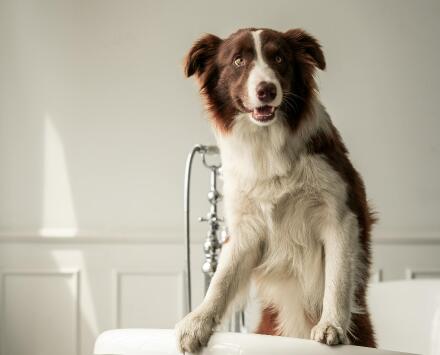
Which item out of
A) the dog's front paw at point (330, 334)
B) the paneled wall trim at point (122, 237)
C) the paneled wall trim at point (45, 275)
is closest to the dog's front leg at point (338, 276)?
the dog's front paw at point (330, 334)

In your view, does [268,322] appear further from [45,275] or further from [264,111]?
[45,275]

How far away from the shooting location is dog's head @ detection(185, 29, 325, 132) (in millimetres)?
1521

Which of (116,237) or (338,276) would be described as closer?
(338,276)

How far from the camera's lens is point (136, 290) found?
11.3 feet

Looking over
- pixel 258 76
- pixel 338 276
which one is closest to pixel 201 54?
pixel 258 76

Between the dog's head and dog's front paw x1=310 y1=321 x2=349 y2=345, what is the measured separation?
1.63 ft

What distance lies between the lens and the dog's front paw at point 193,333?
4.86 ft

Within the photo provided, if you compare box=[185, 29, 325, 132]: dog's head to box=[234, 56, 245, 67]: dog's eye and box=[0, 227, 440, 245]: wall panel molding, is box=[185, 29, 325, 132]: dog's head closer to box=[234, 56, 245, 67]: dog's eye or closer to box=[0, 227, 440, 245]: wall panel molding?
box=[234, 56, 245, 67]: dog's eye

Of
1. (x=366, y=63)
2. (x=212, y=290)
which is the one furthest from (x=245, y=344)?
(x=366, y=63)

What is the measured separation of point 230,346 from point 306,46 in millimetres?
772

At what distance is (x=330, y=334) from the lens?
143cm

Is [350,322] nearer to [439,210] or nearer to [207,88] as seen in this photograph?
[207,88]

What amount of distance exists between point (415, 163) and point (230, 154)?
1907 mm

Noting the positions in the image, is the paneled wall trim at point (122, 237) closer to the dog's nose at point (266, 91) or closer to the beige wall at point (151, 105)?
the beige wall at point (151, 105)
